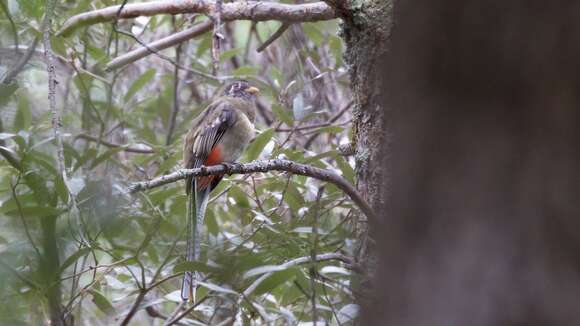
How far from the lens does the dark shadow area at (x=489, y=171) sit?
3.67 feet

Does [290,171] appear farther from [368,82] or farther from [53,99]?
[53,99]

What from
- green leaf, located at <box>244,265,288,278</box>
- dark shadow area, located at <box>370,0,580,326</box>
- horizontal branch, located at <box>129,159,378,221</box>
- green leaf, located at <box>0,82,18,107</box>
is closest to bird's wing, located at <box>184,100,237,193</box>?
horizontal branch, located at <box>129,159,378,221</box>

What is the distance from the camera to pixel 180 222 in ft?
11.5

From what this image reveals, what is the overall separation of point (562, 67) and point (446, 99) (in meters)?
0.17

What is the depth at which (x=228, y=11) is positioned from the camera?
3.75m

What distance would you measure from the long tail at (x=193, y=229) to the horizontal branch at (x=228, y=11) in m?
0.82

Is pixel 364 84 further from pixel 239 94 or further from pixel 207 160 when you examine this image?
pixel 239 94

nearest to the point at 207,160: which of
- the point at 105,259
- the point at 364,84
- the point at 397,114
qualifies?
the point at 105,259

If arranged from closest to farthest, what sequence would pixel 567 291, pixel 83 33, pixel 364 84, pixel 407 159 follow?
pixel 567 291
pixel 407 159
pixel 364 84
pixel 83 33

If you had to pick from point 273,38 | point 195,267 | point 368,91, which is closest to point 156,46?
point 273,38

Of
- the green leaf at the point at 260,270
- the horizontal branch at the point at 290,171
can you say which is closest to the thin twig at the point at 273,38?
the horizontal branch at the point at 290,171

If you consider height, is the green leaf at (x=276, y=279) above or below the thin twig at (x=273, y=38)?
below

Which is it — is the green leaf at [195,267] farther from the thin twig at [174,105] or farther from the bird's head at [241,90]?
the bird's head at [241,90]

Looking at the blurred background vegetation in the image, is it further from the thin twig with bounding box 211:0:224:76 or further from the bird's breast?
the thin twig with bounding box 211:0:224:76
